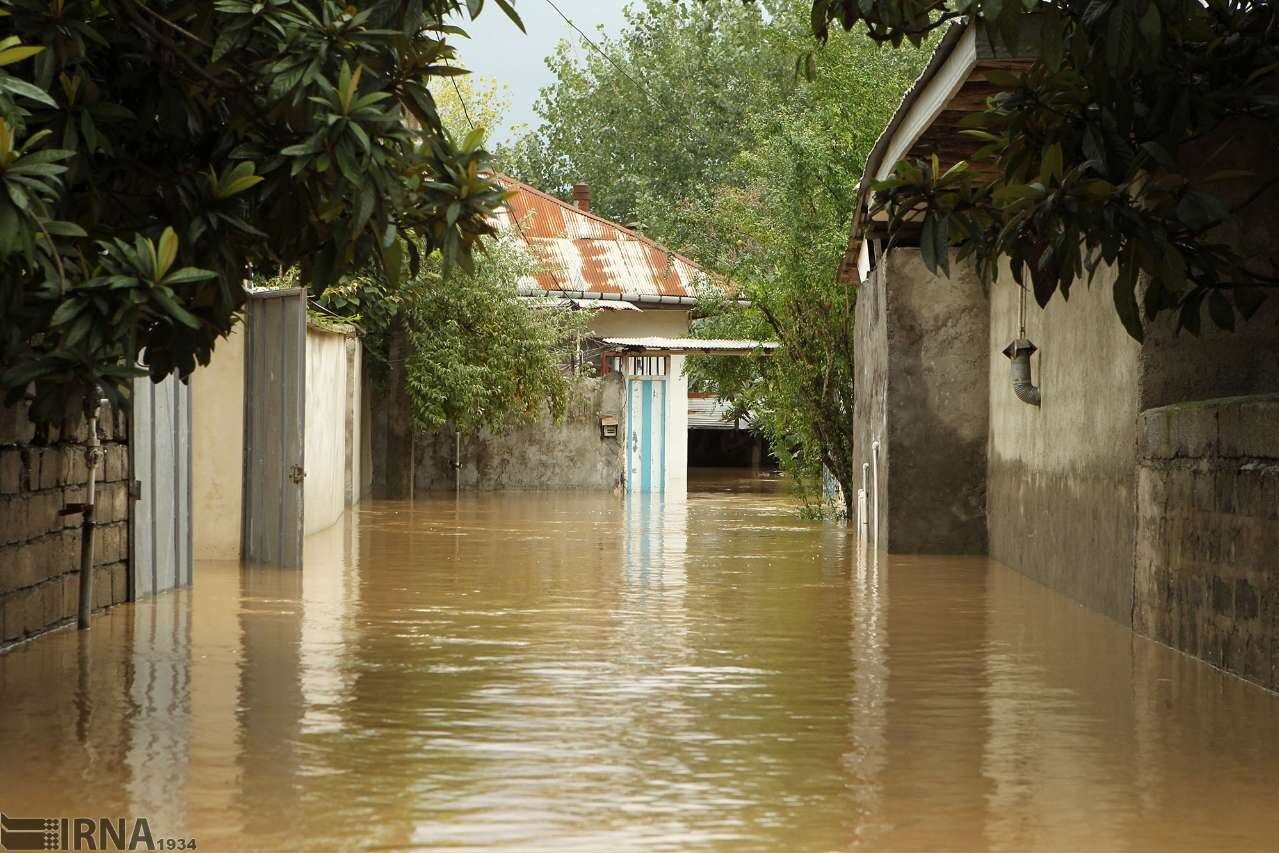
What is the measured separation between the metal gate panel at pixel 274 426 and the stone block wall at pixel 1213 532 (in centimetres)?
735

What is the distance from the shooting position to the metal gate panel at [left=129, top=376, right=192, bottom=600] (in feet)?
39.9

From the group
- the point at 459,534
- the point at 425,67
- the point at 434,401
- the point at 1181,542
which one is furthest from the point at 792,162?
the point at 425,67

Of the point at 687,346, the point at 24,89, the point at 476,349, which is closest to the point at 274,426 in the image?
the point at 24,89

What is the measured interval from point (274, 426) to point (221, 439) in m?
0.49

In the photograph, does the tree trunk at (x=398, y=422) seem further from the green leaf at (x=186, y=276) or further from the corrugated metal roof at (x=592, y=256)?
the green leaf at (x=186, y=276)

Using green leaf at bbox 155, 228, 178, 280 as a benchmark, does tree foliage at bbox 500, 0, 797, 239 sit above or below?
above

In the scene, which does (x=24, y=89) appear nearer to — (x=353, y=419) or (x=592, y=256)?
(x=353, y=419)

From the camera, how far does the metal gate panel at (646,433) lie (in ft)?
106

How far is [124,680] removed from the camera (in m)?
8.71

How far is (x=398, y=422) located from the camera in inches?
1172

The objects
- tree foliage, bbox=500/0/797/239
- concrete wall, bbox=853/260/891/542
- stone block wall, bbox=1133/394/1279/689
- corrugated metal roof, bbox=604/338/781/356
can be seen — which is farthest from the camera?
tree foliage, bbox=500/0/797/239

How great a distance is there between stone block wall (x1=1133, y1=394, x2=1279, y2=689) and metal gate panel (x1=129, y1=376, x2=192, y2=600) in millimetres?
6662

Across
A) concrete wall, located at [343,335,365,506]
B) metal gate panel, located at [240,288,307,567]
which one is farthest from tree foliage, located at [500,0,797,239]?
metal gate panel, located at [240,288,307,567]

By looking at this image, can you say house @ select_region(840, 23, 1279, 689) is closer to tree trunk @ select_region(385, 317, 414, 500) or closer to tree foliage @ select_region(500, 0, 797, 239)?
tree trunk @ select_region(385, 317, 414, 500)
